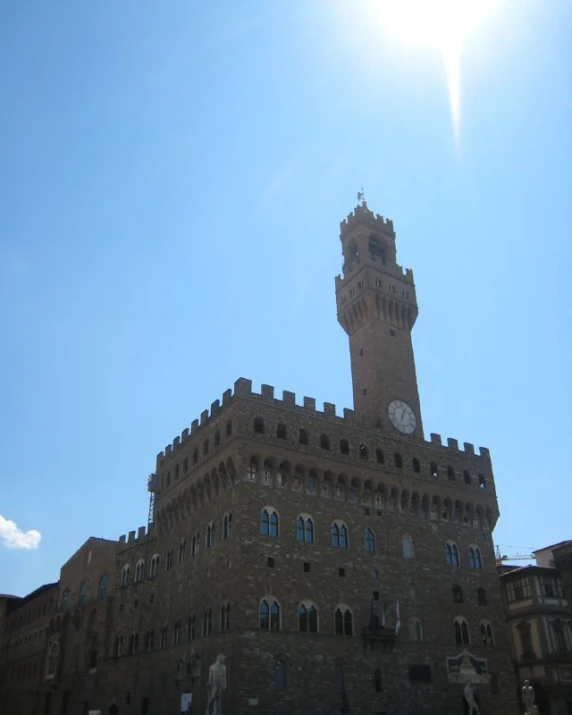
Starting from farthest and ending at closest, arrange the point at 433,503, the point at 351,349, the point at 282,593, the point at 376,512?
1. the point at 351,349
2. the point at 433,503
3. the point at 376,512
4. the point at 282,593

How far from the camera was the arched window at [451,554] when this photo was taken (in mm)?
44594

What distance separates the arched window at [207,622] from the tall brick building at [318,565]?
175 mm

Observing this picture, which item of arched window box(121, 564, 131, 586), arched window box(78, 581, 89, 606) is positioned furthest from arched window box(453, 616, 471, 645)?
arched window box(78, 581, 89, 606)

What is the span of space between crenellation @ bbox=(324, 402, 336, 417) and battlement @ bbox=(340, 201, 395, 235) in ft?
56.5

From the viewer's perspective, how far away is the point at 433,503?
45.4 meters

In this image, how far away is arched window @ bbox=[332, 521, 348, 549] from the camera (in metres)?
39.9

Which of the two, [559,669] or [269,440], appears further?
[559,669]

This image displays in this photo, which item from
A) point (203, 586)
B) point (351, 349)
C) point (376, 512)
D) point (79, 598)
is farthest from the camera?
point (79, 598)

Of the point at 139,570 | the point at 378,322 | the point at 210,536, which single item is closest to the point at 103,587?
the point at 139,570

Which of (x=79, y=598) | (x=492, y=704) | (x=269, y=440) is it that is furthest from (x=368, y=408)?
(x=79, y=598)

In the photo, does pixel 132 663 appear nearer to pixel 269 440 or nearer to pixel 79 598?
pixel 79 598

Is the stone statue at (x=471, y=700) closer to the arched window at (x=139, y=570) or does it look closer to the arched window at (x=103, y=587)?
the arched window at (x=139, y=570)

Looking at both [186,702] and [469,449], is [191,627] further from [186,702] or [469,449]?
[469,449]

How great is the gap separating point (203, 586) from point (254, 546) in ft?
16.5
